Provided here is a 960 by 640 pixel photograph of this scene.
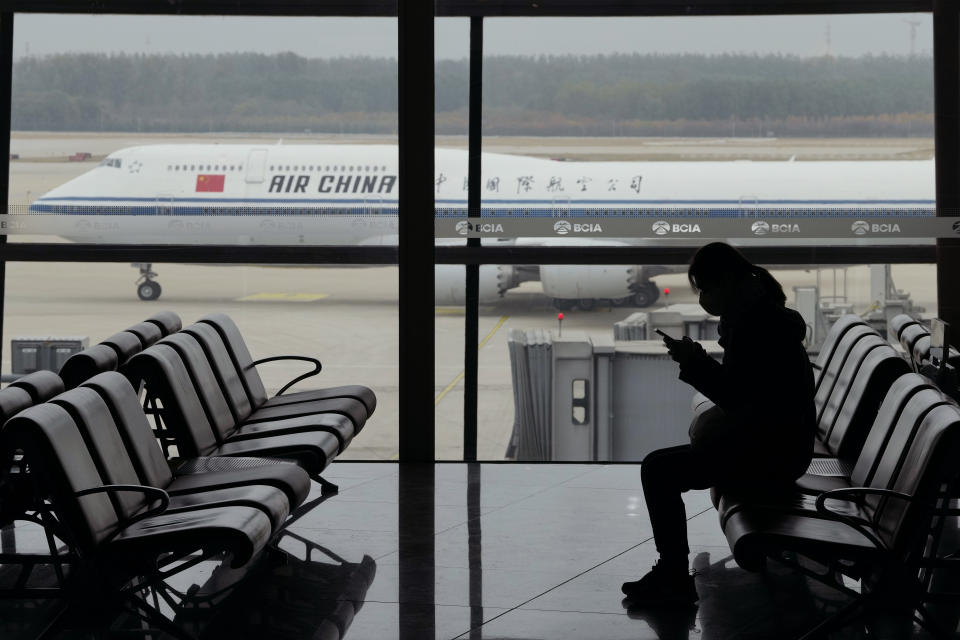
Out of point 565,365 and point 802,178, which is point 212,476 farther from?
point 802,178

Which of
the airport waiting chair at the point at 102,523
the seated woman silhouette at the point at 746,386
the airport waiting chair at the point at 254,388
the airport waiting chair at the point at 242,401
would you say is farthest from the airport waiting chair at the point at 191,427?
the seated woman silhouette at the point at 746,386

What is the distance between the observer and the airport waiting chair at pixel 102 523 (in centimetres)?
330

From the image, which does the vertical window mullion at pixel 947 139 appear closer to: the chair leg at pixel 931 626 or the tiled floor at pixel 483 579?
the tiled floor at pixel 483 579

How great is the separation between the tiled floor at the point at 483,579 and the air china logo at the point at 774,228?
170 centimetres

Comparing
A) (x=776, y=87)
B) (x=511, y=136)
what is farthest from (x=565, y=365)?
(x=776, y=87)

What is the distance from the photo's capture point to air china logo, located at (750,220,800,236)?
639cm

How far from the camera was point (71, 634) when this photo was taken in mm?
3711

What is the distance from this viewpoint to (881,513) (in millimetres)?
3633

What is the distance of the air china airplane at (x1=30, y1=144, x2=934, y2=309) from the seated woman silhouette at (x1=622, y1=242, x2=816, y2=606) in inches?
100

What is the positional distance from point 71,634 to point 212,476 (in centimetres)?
77

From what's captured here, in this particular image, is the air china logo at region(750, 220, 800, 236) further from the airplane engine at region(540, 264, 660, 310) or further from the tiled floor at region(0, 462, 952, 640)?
the tiled floor at region(0, 462, 952, 640)

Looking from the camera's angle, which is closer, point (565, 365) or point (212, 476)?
point (212, 476)

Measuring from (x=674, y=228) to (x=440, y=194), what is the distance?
1.34m

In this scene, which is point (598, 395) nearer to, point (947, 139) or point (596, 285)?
point (596, 285)
